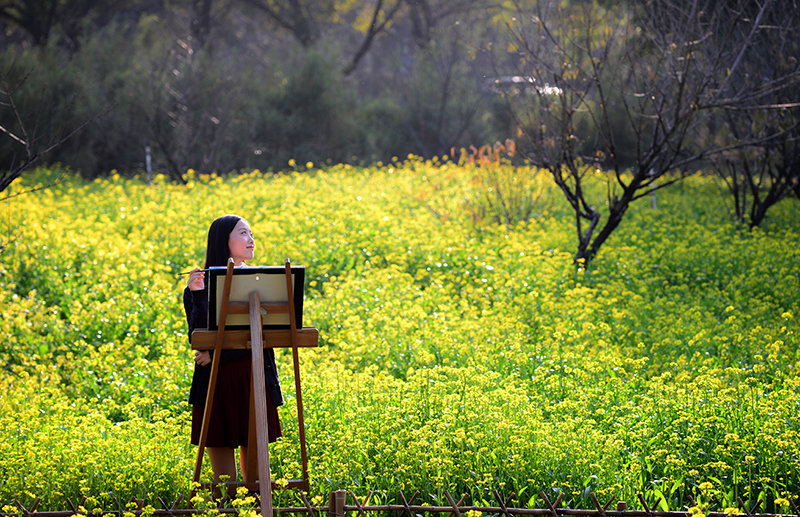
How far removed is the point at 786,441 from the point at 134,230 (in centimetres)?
827

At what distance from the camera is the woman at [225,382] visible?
3.58 metres

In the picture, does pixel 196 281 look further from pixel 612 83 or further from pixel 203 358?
pixel 612 83

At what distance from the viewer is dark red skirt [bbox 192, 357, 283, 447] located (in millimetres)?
3576

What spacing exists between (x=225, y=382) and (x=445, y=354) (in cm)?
226

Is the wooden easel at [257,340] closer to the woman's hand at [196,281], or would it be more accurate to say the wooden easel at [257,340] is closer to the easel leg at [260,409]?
the easel leg at [260,409]

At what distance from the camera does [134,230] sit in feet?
32.8

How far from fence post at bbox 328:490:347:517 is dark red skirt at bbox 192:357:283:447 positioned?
0.62 m

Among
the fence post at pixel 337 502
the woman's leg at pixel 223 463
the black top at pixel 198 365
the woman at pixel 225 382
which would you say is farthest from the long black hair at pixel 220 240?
the fence post at pixel 337 502

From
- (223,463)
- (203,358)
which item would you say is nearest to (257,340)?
(203,358)

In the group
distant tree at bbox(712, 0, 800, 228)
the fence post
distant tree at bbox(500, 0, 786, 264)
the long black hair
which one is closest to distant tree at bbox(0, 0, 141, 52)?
distant tree at bbox(500, 0, 786, 264)

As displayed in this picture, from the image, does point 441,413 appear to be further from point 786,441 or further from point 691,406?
point 786,441

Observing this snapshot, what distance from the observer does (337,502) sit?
3.14m

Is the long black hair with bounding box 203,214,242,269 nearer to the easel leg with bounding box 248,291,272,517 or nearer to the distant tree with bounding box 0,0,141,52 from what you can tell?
the easel leg with bounding box 248,291,272,517

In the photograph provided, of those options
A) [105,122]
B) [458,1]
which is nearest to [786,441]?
[105,122]
